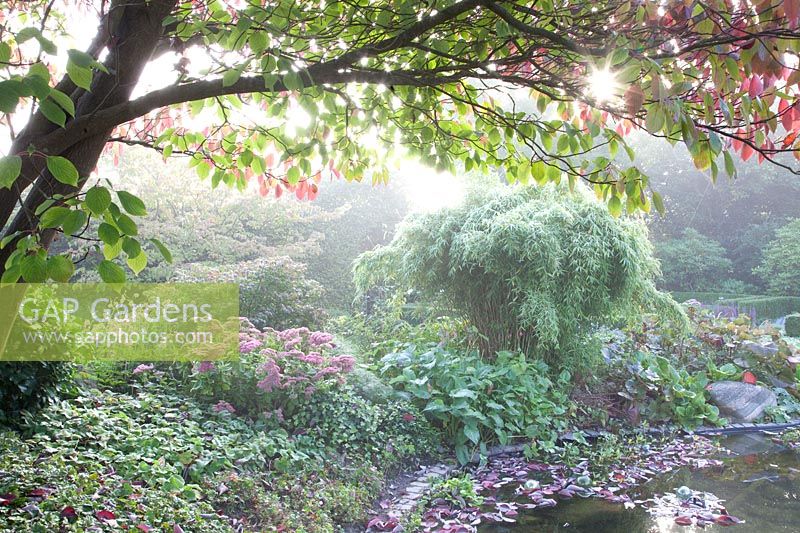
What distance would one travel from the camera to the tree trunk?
1.45m

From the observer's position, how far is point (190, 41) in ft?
6.30

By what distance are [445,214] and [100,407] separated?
3.30m

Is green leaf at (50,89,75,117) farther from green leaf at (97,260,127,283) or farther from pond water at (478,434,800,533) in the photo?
pond water at (478,434,800,533)

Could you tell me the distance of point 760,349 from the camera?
679cm

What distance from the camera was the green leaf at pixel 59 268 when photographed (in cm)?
103

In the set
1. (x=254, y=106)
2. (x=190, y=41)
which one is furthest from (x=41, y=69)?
(x=254, y=106)

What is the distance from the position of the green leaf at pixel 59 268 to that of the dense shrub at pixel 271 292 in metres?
4.95

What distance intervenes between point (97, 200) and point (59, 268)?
14cm

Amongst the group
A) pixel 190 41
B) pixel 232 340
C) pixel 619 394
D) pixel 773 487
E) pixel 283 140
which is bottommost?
pixel 773 487

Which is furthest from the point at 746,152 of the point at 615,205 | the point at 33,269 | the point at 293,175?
the point at 33,269

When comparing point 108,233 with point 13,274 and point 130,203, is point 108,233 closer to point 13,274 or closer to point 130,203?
point 130,203

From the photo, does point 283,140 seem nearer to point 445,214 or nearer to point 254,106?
point 254,106

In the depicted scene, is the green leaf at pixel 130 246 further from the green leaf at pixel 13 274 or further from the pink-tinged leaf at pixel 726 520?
the pink-tinged leaf at pixel 726 520
